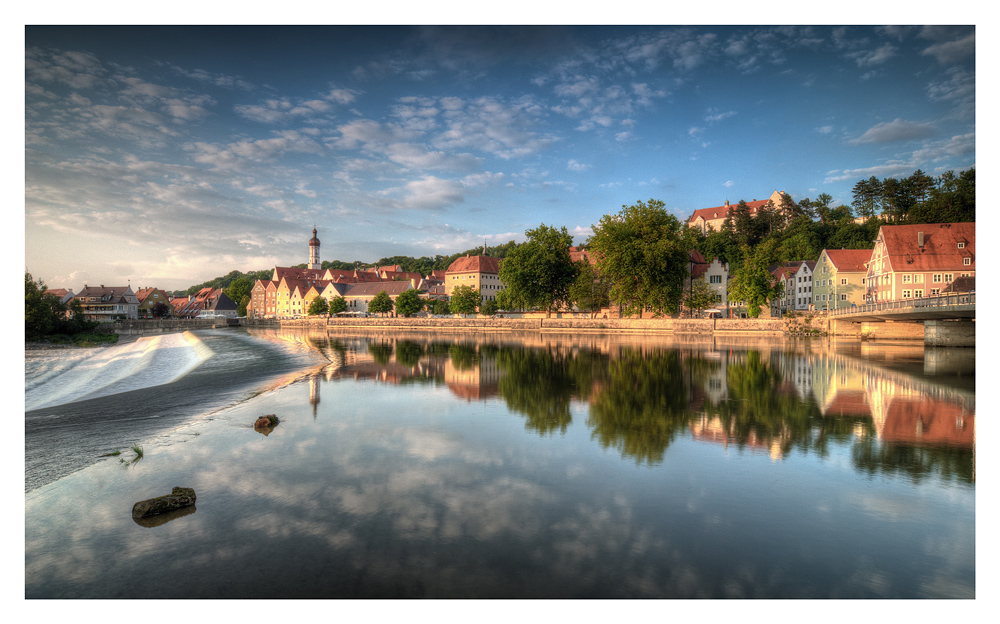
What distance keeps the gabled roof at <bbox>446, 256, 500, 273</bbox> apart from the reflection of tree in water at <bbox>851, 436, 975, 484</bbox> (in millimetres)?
92676

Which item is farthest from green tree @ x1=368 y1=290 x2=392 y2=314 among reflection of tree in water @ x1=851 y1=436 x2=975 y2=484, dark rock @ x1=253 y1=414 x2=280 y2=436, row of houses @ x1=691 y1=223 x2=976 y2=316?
reflection of tree in water @ x1=851 y1=436 x2=975 y2=484

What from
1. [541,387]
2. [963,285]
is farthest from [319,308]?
[963,285]

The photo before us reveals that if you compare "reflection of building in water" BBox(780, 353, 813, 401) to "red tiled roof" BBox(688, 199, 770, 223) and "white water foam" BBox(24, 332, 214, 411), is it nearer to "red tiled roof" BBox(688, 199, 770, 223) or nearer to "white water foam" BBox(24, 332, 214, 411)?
"white water foam" BBox(24, 332, 214, 411)

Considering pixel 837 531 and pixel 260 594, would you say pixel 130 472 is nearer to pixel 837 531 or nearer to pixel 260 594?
pixel 260 594

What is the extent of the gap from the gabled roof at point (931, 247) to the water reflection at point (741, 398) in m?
26.6

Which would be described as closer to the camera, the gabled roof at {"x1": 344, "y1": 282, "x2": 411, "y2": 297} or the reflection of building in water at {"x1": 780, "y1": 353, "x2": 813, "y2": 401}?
the reflection of building in water at {"x1": 780, "y1": 353, "x2": 813, "y2": 401}

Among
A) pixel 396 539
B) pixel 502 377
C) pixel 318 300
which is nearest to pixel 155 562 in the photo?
pixel 396 539

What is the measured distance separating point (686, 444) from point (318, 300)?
10398 cm

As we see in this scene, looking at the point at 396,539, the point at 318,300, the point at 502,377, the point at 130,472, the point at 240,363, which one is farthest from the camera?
the point at 318,300

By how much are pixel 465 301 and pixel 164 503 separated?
239 ft

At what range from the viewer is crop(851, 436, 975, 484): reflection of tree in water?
761 cm

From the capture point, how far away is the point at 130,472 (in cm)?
735

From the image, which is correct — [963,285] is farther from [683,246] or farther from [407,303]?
[407,303]

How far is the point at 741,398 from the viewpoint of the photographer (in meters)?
14.2
